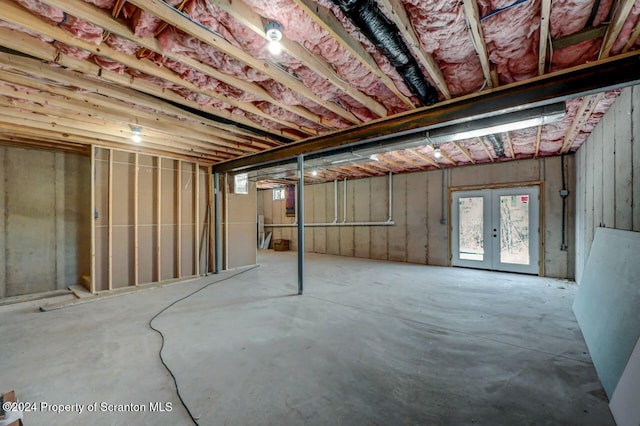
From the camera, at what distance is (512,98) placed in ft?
8.25

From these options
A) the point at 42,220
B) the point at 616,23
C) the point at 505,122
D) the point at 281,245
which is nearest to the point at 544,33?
the point at 616,23

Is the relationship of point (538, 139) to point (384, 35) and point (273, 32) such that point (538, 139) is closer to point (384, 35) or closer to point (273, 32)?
point (384, 35)

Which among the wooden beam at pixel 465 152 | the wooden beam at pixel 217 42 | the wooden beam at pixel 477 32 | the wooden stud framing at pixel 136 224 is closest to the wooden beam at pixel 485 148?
the wooden beam at pixel 465 152

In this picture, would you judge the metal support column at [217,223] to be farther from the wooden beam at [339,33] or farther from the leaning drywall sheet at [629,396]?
the leaning drywall sheet at [629,396]

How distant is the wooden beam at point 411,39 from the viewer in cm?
164

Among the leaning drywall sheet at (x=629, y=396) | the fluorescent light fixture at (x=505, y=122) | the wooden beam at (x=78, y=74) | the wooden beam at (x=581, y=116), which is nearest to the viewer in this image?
the leaning drywall sheet at (x=629, y=396)

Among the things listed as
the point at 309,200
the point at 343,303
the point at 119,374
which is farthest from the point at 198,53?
the point at 309,200

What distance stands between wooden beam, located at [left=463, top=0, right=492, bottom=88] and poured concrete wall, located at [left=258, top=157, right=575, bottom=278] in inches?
172

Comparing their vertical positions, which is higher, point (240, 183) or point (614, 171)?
point (240, 183)

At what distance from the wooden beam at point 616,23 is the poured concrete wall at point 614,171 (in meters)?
0.82

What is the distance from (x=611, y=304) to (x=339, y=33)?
3233mm

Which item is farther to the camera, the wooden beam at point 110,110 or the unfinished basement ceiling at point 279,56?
the wooden beam at point 110,110

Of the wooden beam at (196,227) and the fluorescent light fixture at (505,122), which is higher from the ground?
the fluorescent light fixture at (505,122)

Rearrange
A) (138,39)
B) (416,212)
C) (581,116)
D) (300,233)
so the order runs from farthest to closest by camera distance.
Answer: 1. (416,212)
2. (300,233)
3. (581,116)
4. (138,39)
